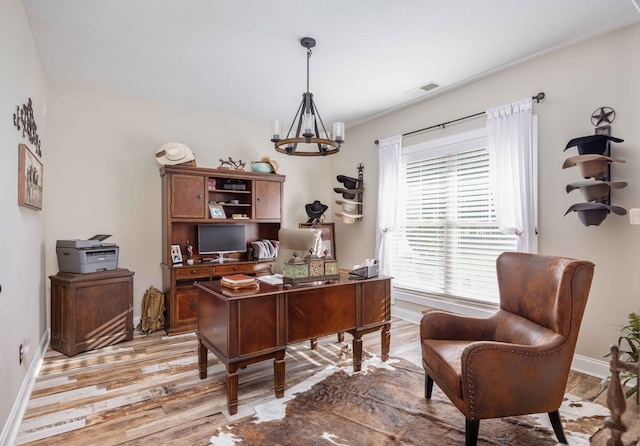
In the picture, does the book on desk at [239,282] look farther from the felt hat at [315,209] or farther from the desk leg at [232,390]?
the felt hat at [315,209]

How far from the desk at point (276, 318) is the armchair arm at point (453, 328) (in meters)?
0.66

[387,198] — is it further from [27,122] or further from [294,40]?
[27,122]

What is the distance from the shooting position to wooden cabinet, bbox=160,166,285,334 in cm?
398

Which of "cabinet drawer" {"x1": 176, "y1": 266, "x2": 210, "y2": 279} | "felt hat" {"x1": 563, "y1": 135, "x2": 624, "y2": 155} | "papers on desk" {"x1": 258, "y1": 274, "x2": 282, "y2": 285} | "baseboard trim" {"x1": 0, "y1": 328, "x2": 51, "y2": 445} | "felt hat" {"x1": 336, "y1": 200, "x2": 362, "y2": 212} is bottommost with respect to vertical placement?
"baseboard trim" {"x1": 0, "y1": 328, "x2": 51, "y2": 445}

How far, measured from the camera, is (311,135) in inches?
103

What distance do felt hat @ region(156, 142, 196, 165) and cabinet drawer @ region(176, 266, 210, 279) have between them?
129 cm

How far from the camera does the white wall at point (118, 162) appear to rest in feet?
12.4

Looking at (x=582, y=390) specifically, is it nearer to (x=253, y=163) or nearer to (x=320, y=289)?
(x=320, y=289)

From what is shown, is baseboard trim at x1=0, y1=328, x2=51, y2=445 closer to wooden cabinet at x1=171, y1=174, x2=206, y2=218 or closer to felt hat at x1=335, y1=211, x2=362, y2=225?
wooden cabinet at x1=171, y1=174, x2=206, y2=218

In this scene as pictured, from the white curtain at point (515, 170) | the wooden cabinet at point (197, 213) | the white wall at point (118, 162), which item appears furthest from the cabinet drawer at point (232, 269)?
the white curtain at point (515, 170)

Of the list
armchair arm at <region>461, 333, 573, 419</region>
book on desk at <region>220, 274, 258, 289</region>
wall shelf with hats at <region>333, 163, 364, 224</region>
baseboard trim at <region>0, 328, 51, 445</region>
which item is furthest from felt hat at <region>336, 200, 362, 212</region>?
baseboard trim at <region>0, 328, 51, 445</region>

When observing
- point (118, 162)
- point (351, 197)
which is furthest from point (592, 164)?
point (118, 162)

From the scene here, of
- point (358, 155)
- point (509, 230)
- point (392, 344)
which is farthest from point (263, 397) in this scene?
point (358, 155)

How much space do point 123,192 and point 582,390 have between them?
4.92m
